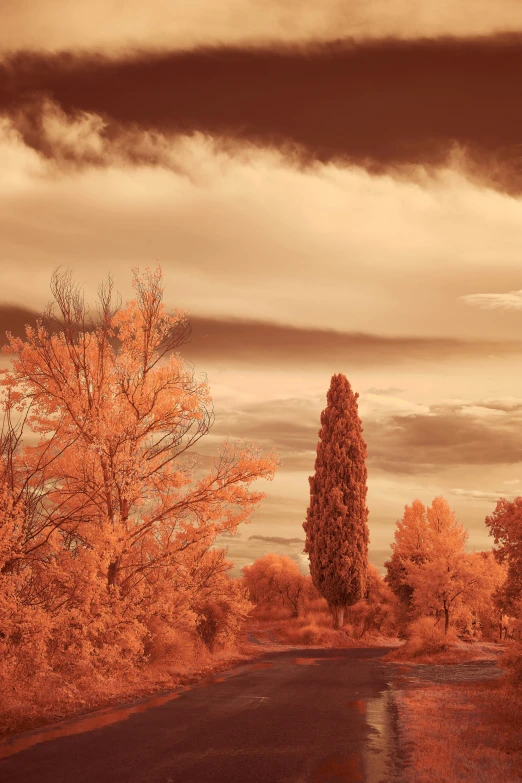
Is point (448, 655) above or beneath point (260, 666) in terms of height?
beneath

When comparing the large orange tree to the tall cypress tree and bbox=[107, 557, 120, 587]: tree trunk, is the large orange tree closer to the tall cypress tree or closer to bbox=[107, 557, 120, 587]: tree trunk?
bbox=[107, 557, 120, 587]: tree trunk

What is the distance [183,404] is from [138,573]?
16.7 feet

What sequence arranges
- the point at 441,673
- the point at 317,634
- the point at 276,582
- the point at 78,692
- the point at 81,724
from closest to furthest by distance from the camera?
the point at 81,724 < the point at 78,692 < the point at 441,673 < the point at 317,634 < the point at 276,582

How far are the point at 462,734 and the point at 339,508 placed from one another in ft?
121

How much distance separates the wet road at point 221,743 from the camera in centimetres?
845

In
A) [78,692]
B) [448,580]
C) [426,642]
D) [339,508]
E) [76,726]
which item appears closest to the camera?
[76,726]

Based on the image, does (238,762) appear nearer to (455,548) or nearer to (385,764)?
(385,764)

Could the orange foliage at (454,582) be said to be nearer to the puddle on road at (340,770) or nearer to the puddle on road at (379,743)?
the puddle on road at (379,743)

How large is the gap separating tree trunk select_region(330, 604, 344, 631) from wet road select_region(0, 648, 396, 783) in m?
31.9

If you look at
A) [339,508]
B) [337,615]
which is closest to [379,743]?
[339,508]

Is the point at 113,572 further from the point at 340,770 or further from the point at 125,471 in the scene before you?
the point at 340,770

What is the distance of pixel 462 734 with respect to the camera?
38.4 feet

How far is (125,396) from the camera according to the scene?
20656mm

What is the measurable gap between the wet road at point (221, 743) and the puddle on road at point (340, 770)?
0.01 meters
